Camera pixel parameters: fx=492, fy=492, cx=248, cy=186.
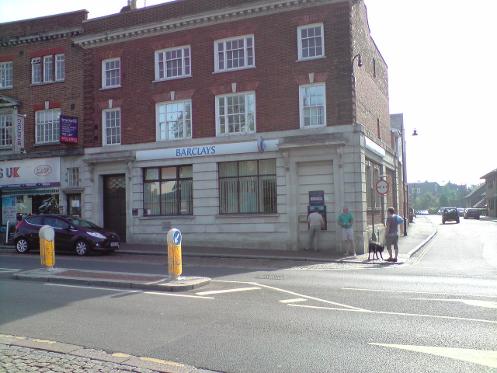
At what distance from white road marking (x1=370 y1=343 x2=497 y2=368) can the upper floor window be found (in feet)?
76.2

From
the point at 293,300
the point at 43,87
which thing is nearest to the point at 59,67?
the point at 43,87

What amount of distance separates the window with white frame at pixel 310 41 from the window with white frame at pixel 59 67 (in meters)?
12.5

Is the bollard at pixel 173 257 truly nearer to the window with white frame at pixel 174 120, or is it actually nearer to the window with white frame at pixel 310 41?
the window with white frame at pixel 174 120

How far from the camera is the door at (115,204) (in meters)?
23.3

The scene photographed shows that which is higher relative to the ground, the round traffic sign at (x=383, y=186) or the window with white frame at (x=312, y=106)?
the window with white frame at (x=312, y=106)

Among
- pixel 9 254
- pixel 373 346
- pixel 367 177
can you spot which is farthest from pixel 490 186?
pixel 373 346

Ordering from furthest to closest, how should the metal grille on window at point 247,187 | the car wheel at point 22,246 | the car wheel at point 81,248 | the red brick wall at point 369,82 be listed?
the red brick wall at point 369,82 → the metal grille on window at point 247,187 → the car wheel at point 22,246 → the car wheel at point 81,248

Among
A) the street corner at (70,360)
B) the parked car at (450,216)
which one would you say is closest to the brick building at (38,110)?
the street corner at (70,360)

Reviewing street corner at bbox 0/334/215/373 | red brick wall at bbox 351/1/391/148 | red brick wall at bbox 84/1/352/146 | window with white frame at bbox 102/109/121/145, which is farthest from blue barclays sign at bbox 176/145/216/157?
street corner at bbox 0/334/215/373

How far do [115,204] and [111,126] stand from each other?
12.2 feet

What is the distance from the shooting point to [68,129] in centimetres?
2336

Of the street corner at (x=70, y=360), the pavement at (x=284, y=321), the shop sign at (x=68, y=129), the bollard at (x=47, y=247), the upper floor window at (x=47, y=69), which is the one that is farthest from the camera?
the upper floor window at (x=47, y=69)

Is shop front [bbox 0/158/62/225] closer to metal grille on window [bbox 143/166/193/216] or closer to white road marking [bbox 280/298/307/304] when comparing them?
metal grille on window [bbox 143/166/193/216]

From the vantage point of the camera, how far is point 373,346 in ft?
19.8
